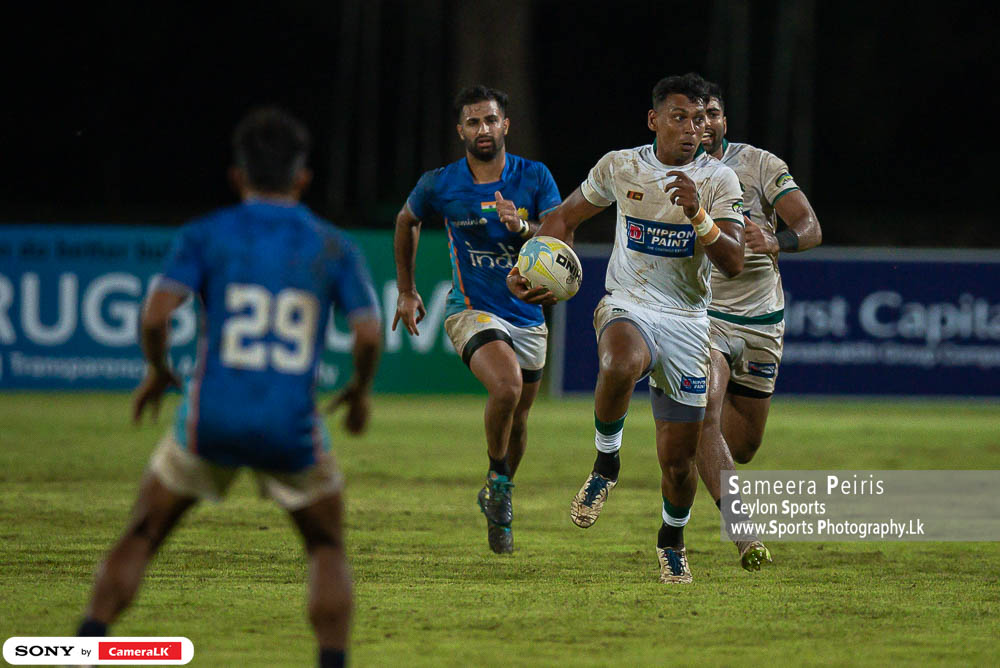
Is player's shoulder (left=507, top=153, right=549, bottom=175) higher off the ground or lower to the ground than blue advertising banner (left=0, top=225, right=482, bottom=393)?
higher

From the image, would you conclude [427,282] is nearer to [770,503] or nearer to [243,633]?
[770,503]

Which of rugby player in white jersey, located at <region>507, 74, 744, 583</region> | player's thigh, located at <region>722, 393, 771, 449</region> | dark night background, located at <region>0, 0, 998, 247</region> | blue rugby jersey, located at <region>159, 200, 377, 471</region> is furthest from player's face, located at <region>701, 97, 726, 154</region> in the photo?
dark night background, located at <region>0, 0, 998, 247</region>

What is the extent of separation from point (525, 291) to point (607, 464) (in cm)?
→ 107

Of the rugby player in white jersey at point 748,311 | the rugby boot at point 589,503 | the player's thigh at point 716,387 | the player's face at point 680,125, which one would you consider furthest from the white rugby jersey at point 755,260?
the rugby boot at point 589,503

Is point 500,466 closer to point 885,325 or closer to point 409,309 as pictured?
point 409,309

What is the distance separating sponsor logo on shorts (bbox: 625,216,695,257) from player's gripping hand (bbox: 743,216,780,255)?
11.8 inches

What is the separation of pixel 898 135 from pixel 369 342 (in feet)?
92.9

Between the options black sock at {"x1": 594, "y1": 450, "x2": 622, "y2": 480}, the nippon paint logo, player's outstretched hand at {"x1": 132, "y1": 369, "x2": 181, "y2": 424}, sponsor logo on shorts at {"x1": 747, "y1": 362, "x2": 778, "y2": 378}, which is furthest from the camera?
sponsor logo on shorts at {"x1": 747, "y1": 362, "x2": 778, "y2": 378}

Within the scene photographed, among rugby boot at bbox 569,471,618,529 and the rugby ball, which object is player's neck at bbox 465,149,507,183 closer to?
the rugby ball

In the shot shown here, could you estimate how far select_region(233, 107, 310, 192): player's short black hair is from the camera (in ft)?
15.9

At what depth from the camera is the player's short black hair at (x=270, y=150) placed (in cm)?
484

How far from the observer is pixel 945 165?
101 ft

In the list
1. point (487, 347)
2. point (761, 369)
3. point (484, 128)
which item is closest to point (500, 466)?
point (487, 347)

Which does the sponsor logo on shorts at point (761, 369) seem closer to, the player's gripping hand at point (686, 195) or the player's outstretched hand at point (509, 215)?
the player's outstretched hand at point (509, 215)
